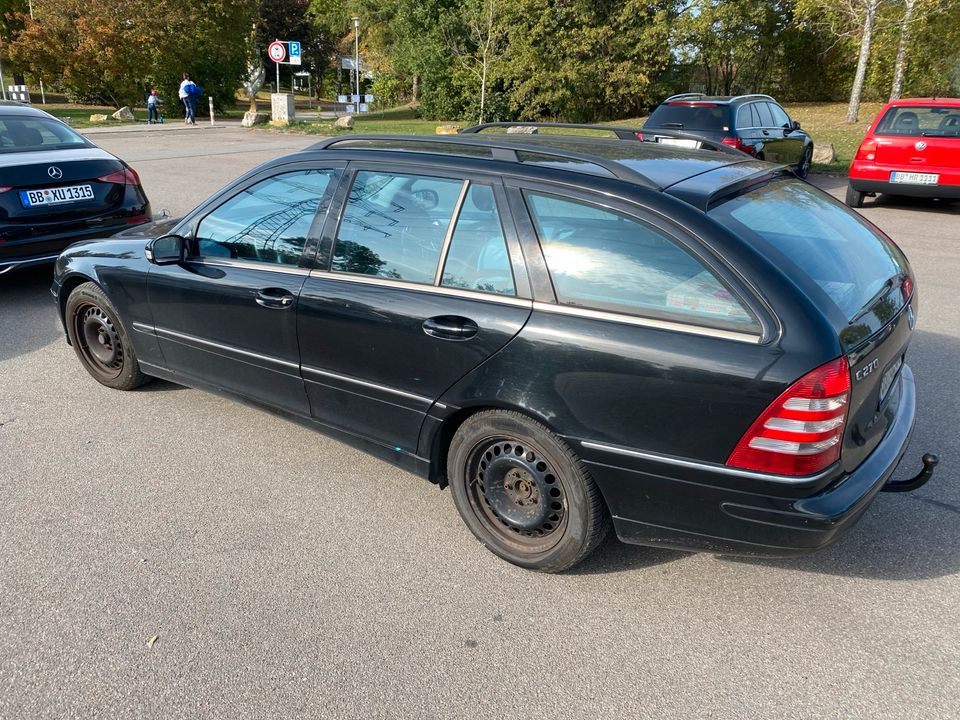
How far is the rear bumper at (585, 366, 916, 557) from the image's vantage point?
252cm

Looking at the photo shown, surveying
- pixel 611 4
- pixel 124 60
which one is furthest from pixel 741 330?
pixel 124 60

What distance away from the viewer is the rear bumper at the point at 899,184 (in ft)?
34.2

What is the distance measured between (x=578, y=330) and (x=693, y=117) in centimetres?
1027

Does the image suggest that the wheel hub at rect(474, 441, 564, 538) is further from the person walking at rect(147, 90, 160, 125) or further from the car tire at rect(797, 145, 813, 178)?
the person walking at rect(147, 90, 160, 125)

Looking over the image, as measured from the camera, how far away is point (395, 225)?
3342 millimetres

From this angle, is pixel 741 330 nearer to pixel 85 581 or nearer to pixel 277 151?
pixel 85 581

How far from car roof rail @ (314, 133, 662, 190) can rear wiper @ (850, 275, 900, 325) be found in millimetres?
842

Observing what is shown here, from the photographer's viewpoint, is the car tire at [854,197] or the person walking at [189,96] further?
the person walking at [189,96]

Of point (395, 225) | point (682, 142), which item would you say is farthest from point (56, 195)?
point (682, 142)

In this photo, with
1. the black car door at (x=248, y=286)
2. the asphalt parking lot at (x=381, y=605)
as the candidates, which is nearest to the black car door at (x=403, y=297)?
the black car door at (x=248, y=286)

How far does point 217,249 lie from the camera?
3.98 metres

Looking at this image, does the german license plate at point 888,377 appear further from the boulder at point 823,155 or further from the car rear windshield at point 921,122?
the boulder at point 823,155

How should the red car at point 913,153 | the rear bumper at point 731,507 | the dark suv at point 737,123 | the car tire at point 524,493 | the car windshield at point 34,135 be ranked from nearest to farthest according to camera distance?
the rear bumper at point 731,507 < the car tire at point 524,493 < the car windshield at point 34,135 < the red car at point 913,153 < the dark suv at point 737,123

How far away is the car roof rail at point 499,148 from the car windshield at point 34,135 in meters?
4.73
